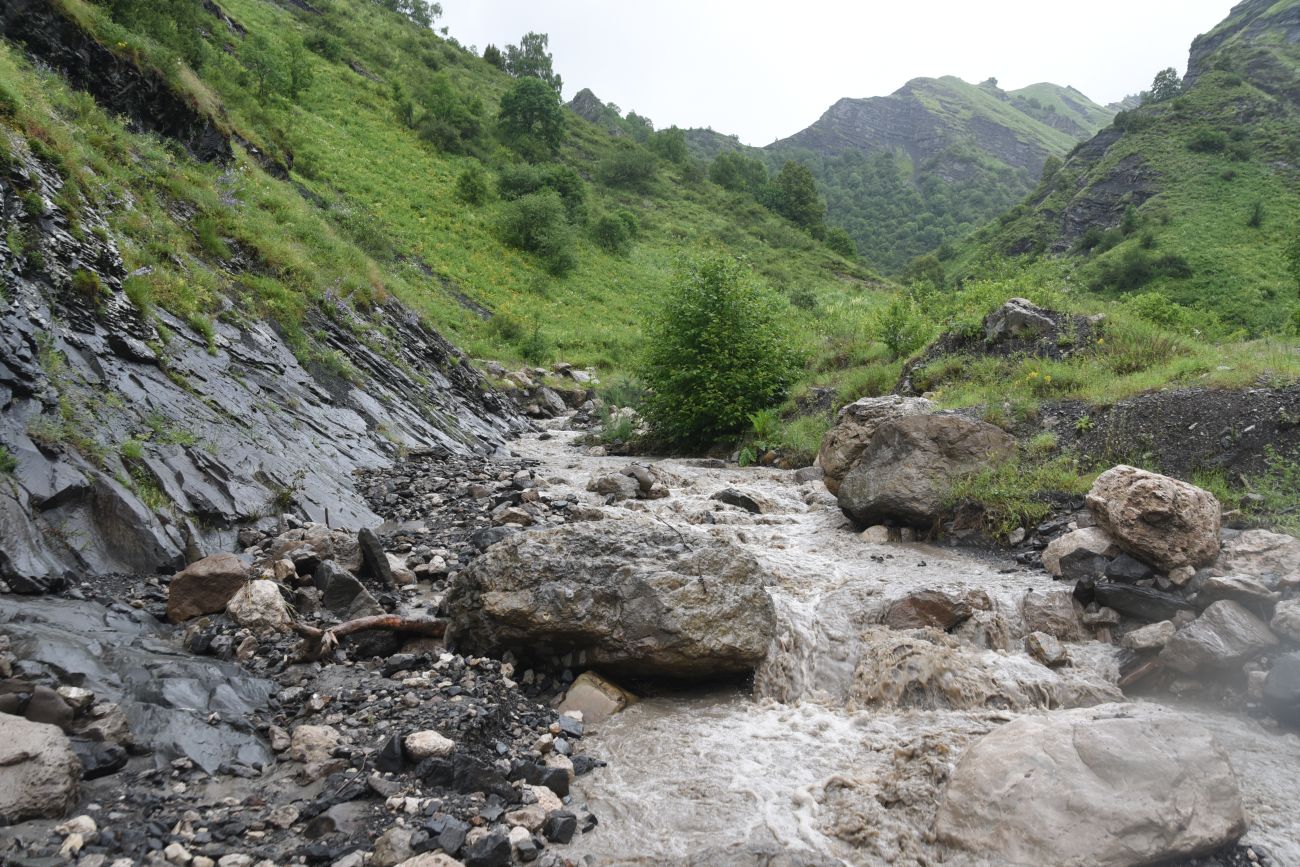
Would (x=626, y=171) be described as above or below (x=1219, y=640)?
above

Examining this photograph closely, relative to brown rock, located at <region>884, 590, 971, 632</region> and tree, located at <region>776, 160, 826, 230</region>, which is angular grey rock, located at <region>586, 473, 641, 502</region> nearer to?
brown rock, located at <region>884, 590, 971, 632</region>

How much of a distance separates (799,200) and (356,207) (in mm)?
57112

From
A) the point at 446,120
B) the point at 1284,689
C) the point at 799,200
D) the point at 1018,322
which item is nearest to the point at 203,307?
the point at 1284,689

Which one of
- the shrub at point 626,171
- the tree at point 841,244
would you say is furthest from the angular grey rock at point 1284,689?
the tree at point 841,244

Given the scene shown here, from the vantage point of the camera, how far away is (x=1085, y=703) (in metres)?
5.55

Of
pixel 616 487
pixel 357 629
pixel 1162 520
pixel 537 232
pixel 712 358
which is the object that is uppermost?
pixel 537 232

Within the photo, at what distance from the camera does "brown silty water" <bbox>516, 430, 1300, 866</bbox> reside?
3896 millimetres

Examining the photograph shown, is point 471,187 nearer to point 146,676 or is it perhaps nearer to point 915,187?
point 146,676

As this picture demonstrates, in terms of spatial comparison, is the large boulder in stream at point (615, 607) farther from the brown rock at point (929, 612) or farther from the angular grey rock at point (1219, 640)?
the angular grey rock at point (1219, 640)

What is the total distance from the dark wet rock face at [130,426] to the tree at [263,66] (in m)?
31.5

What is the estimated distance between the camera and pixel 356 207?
100ft

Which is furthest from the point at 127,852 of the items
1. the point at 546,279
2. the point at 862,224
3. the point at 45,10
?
the point at 862,224

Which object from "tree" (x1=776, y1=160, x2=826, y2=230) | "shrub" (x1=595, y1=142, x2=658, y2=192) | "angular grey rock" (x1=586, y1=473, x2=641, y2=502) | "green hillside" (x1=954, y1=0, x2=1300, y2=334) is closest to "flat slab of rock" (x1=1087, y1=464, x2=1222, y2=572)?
"angular grey rock" (x1=586, y1=473, x2=641, y2=502)

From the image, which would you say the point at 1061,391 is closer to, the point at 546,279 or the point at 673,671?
the point at 673,671
